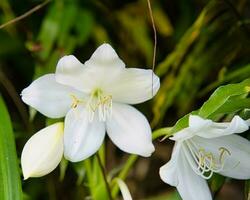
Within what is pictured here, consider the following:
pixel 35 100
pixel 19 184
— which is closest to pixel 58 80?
pixel 35 100

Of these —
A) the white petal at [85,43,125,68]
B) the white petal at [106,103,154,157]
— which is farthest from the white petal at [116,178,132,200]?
the white petal at [85,43,125,68]

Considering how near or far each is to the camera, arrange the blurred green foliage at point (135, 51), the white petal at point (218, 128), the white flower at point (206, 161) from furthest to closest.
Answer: the blurred green foliage at point (135, 51) < the white flower at point (206, 161) < the white petal at point (218, 128)

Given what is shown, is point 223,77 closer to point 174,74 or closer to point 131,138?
point 174,74

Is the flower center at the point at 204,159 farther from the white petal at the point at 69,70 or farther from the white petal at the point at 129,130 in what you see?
the white petal at the point at 69,70

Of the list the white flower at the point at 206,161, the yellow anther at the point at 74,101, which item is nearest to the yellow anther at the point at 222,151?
the white flower at the point at 206,161

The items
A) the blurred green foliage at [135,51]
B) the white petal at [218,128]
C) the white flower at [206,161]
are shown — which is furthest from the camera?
the blurred green foliage at [135,51]

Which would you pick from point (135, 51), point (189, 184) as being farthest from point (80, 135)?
point (135, 51)

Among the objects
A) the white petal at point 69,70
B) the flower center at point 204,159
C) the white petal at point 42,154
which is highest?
the white petal at point 69,70
